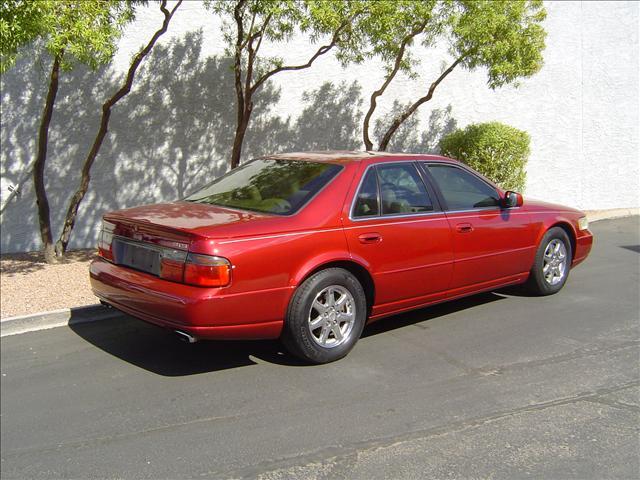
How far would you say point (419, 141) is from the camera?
494 inches

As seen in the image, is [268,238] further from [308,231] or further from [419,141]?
[419,141]

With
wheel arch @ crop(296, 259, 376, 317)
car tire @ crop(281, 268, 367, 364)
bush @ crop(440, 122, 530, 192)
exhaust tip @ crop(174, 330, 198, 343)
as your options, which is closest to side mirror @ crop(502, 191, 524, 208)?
wheel arch @ crop(296, 259, 376, 317)

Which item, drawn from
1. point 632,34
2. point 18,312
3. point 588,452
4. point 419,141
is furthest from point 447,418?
point 632,34

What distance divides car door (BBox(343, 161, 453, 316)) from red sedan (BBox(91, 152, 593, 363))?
0.01 meters

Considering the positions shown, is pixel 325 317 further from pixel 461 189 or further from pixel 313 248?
pixel 461 189

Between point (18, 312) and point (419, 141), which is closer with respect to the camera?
point (18, 312)

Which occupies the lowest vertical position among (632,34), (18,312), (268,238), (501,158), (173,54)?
(18,312)

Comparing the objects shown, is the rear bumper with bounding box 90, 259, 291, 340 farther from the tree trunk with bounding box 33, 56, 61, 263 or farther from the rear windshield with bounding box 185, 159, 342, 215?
the tree trunk with bounding box 33, 56, 61, 263

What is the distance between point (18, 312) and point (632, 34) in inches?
536

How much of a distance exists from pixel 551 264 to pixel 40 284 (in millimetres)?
5548

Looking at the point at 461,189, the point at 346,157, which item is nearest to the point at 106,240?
the point at 346,157

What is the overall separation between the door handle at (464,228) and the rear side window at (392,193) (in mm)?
309

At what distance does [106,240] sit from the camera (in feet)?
17.1

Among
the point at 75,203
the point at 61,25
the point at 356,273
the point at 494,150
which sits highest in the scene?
the point at 61,25
